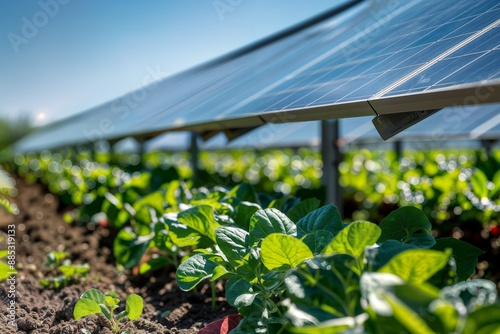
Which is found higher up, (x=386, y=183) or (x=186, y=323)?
(x=186, y=323)

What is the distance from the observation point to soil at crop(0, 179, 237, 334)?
2.69m

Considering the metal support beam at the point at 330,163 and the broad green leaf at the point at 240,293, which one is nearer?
the broad green leaf at the point at 240,293

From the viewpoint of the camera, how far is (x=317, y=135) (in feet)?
28.2

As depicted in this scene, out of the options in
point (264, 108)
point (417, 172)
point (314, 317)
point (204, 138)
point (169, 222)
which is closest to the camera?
point (314, 317)

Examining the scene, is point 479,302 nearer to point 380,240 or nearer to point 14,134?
point 380,240

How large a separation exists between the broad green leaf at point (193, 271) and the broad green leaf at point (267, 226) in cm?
26

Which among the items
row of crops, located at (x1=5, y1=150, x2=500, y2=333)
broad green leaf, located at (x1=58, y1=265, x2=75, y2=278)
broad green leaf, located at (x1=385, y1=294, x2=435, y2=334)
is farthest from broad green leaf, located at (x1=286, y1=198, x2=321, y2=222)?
broad green leaf, located at (x1=385, y1=294, x2=435, y2=334)

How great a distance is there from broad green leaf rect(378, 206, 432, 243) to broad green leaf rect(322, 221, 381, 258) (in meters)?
0.46

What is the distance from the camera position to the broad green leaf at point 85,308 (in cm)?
244

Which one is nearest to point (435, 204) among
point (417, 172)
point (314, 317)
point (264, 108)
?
point (417, 172)

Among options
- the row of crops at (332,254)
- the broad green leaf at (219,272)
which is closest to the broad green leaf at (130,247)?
the row of crops at (332,254)

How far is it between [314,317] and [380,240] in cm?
78

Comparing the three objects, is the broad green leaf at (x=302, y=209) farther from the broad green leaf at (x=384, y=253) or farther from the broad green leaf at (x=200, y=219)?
the broad green leaf at (x=384, y=253)

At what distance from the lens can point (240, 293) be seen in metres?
2.17
